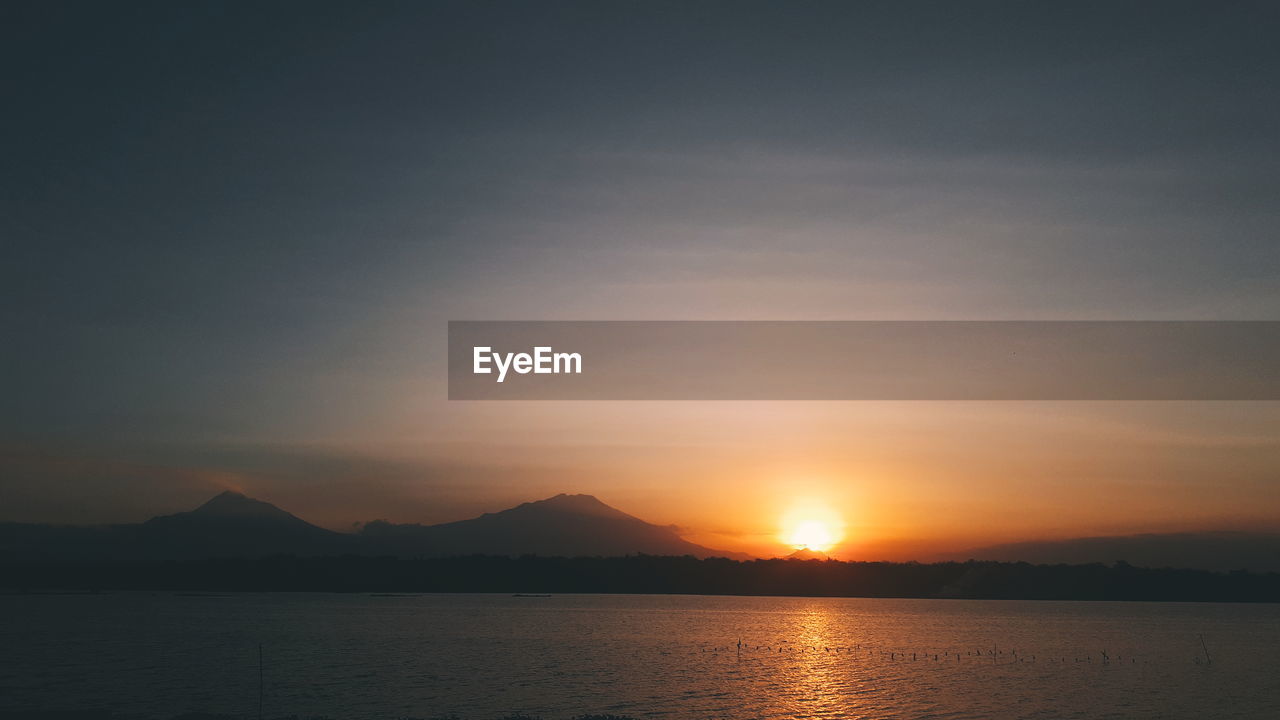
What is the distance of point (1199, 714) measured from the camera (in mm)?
67438

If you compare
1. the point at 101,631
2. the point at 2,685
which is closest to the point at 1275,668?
the point at 2,685

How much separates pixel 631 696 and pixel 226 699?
2940 cm

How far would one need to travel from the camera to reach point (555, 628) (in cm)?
17438

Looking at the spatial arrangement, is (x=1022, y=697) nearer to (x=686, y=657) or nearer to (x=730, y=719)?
(x=730, y=719)

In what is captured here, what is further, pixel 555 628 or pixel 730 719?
pixel 555 628

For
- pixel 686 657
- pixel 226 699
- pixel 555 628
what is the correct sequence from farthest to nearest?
pixel 555 628, pixel 686 657, pixel 226 699

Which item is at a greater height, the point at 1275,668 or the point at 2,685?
the point at 2,685

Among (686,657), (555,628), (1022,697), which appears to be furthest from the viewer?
(555,628)

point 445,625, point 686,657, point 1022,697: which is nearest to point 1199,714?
point 1022,697

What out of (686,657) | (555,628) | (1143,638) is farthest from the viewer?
(555,628)

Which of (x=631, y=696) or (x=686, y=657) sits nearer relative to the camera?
(x=631, y=696)

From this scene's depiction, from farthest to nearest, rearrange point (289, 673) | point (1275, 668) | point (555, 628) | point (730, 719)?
point (555, 628)
point (1275, 668)
point (289, 673)
point (730, 719)

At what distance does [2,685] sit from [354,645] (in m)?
51.6

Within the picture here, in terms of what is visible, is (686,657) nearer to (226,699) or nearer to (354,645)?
(354,645)
